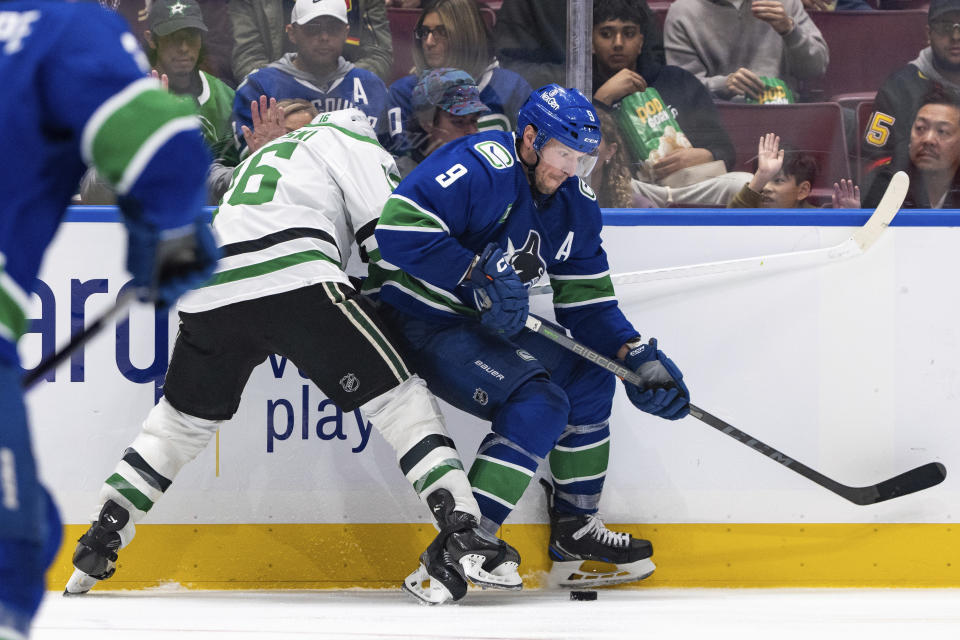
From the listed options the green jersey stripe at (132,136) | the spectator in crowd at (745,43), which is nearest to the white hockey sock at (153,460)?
the green jersey stripe at (132,136)

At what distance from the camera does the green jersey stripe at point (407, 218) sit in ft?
7.94

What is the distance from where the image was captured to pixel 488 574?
7.75ft

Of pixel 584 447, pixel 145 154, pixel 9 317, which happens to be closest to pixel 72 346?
pixel 9 317

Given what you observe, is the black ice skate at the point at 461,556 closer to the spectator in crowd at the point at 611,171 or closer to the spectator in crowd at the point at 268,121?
the spectator in crowd at the point at 611,171

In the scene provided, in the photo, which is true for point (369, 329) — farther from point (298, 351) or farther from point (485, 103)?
point (485, 103)

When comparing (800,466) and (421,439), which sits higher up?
(421,439)

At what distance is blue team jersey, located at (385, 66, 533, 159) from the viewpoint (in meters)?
3.09

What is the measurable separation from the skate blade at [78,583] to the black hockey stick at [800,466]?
1178 millimetres

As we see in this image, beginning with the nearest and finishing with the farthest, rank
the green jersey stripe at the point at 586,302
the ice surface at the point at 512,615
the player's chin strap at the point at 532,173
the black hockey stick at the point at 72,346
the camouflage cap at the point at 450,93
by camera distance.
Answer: the black hockey stick at the point at 72,346
the ice surface at the point at 512,615
the player's chin strap at the point at 532,173
the green jersey stripe at the point at 586,302
the camouflage cap at the point at 450,93

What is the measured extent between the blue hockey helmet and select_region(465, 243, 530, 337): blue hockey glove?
0.29 m

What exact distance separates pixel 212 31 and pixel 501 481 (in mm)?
1553

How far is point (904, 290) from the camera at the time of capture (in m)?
2.85

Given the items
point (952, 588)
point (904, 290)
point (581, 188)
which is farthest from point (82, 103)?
point (952, 588)

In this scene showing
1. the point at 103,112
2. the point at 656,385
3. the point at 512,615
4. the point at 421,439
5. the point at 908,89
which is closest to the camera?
the point at 103,112
